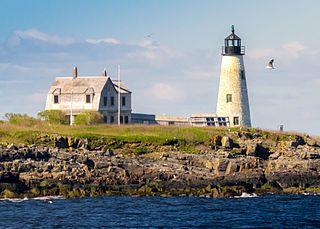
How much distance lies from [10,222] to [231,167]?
20.5 meters

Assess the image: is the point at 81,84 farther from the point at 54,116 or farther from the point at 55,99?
the point at 54,116

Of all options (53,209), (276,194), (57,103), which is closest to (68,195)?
(53,209)

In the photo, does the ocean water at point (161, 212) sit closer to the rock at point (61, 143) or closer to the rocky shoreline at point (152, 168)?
the rocky shoreline at point (152, 168)

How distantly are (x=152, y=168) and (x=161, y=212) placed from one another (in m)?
10.8

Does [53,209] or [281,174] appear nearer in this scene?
[53,209]

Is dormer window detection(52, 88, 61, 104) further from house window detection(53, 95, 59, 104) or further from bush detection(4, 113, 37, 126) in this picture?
bush detection(4, 113, 37, 126)

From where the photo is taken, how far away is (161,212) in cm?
4962

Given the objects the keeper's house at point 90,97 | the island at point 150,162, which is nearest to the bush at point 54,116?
the keeper's house at point 90,97

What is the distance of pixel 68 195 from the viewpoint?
55.1 metres

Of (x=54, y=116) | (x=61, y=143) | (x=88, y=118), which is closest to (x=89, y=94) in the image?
(x=54, y=116)

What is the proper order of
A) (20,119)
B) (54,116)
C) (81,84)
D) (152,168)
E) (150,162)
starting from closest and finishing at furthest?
(152,168), (150,162), (20,119), (54,116), (81,84)

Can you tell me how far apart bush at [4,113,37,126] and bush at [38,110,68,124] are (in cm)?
156

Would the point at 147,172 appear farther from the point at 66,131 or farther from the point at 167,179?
the point at 66,131

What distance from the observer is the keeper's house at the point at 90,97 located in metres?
82.0
